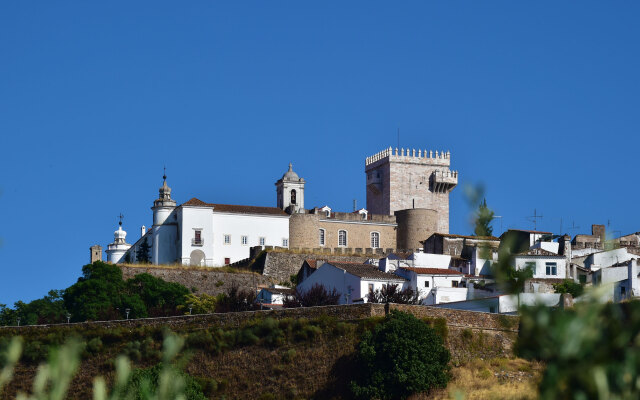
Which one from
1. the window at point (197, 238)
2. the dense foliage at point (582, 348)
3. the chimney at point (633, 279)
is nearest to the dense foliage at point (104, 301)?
the window at point (197, 238)

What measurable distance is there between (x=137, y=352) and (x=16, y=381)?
18.3 feet

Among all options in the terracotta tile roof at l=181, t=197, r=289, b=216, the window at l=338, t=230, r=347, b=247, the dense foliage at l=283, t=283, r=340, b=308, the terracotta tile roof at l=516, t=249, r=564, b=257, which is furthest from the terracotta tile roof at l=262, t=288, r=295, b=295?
the window at l=338, t=230, r=347, b=247

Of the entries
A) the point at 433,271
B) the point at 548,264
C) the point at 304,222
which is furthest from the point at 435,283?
the point at 304,222

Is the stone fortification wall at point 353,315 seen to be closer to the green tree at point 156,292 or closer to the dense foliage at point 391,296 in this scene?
the dense foliage at point 391,296

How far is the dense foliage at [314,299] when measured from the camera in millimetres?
48969

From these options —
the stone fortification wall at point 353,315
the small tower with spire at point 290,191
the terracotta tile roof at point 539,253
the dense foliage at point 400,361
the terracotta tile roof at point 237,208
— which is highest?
the small tower with spire at point 290,191

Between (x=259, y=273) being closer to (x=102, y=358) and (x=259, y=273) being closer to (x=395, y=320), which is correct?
(x=102, y=358)

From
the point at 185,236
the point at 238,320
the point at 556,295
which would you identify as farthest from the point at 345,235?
the point at 238,320

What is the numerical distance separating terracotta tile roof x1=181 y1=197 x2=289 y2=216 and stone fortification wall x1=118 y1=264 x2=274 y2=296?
510 centimetres

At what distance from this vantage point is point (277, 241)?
2633 inches

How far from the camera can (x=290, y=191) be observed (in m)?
71.4

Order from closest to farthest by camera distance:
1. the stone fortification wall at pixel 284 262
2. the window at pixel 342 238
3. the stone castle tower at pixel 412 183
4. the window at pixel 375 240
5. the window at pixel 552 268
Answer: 1. the window at pixel 552 268
2. the stone fortification wall at pixel 284 262
3. the window at pixel 342 238
4. the window at pixel 375 240
5. the stone castle tower at pixel 412 183

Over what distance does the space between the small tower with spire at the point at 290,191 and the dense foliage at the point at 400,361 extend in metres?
30.6

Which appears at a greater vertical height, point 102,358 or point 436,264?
point 436,264
